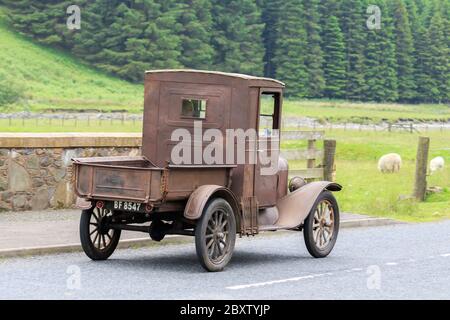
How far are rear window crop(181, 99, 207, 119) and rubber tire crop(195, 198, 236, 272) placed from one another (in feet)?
4.87

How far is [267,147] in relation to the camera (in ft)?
44.9

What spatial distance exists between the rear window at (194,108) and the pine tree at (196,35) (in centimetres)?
9577

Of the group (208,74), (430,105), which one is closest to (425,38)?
(430,105)

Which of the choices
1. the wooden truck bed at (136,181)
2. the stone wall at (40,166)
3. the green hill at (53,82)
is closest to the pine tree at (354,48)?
the green hill at (53,82)

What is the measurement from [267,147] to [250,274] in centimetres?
218

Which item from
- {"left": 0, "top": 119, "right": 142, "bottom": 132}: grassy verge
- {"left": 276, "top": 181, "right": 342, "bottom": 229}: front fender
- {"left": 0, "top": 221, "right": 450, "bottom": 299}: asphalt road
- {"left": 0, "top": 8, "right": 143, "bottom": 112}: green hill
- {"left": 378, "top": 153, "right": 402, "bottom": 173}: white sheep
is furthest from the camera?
{"left": 0, "top": 8, "right": 143, "bottom": 112}: green hill

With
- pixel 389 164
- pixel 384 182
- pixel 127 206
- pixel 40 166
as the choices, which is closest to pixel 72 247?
pixel 127 206

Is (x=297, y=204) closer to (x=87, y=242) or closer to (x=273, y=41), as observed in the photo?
(x=87, y=242)

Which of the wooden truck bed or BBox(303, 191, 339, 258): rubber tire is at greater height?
the wooden truck bed

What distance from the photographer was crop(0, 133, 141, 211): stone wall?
55.0 ft

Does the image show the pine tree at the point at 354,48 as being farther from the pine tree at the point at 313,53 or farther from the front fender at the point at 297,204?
the front fender at the point at 297,204

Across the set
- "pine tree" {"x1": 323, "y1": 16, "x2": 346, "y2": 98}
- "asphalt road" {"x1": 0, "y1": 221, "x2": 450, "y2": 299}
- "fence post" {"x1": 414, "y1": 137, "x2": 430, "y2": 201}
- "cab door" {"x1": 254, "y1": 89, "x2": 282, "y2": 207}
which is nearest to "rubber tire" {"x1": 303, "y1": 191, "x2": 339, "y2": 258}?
"asphalt road" {"x1": 0, "y1": 221, "x2": 450, "y2": 299}

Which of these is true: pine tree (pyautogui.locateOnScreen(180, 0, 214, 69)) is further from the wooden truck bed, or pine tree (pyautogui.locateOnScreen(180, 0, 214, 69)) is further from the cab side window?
the wooden truck bed

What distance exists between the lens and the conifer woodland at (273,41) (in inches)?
4195
